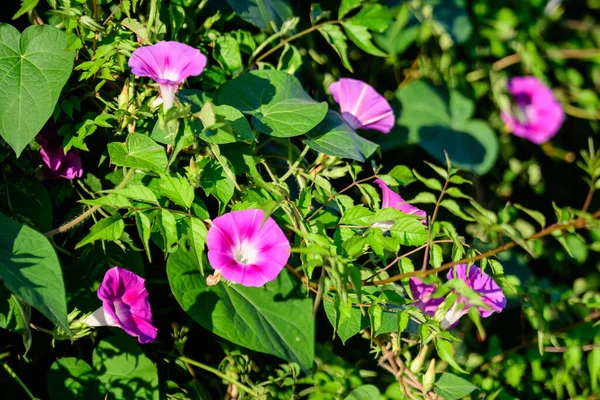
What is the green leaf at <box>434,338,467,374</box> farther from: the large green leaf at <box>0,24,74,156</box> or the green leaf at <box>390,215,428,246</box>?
the large green leaf at <box>0,24,74,156</box>

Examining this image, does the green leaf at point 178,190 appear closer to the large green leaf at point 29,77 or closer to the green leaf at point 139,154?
the green leaf at point 139,154

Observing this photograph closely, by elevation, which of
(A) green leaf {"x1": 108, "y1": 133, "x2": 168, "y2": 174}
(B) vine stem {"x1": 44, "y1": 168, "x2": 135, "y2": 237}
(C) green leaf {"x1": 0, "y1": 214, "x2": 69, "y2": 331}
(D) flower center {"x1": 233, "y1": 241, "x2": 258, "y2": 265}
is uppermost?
(A) green leaf {"x1": 108, "y1": 133, "x2": 168, "y2": 174}

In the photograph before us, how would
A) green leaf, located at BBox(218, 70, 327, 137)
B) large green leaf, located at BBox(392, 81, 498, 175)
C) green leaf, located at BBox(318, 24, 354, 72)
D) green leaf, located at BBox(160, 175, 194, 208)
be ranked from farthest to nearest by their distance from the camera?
large green leaf, located at BBox(392, 81, 498, 175) → green leaf, located at BBox(318, 24, 354, 72) → green leaf, located at BBox(218, 70, 327, 137) → green leaf, located at BBox(160, 175, 194, 208)

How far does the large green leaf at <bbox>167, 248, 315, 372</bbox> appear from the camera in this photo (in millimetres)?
1026

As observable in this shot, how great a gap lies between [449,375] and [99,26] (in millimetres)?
796

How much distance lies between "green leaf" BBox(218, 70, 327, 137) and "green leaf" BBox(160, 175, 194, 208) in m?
0.18

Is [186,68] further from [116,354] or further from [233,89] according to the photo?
[116,354]

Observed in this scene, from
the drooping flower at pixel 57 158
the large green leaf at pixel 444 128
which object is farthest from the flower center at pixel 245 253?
the large green leaf at pixel 444 128

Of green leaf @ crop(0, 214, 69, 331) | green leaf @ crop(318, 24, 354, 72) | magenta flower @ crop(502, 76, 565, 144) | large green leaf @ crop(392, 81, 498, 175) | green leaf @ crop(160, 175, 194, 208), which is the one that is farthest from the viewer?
magenta flower @ crop(502, 76, 565, 144)

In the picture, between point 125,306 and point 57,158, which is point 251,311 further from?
point 57,158

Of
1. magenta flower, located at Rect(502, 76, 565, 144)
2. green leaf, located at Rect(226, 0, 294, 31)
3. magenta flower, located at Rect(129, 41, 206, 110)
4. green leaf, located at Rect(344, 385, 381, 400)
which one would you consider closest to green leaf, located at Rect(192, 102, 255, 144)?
magenta flower, located at Rect(129, 41, 206, 110)

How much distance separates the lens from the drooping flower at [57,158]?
44.6 inches

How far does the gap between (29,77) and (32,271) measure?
0.32 metres

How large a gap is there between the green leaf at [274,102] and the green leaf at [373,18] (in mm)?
235
